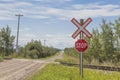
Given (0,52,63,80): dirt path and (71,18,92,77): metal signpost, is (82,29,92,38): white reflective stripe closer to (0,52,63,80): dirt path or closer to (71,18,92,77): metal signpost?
(71,18,92,77): metal signpost

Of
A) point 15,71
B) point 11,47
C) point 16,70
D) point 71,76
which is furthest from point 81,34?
point 11,47

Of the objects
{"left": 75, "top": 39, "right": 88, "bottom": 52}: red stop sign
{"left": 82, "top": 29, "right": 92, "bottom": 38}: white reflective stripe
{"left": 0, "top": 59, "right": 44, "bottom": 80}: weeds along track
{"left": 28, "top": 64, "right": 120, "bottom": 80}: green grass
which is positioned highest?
{"left": 82, "top": 29, "right": 92, "bottom": 38}: white reflective stripe

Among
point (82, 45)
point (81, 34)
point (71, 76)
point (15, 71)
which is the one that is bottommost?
point (15, 71)

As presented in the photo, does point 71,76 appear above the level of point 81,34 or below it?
below

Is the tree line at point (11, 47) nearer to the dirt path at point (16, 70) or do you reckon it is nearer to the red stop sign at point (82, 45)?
the dirt path at point (16, 70)

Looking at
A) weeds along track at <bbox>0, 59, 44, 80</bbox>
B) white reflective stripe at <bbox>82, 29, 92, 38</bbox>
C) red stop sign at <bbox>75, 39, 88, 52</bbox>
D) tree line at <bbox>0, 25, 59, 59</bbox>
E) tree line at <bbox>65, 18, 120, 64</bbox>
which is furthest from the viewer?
tree line at <bbox>0, 25, 59, 59</bbox>

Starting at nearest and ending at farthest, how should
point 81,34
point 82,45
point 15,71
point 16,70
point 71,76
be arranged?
point 82,45 < point 81,34 < point 71,76 < point 15,71 < point 16,70

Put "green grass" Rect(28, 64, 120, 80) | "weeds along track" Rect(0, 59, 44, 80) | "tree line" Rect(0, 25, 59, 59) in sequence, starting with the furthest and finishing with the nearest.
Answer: "tree line" Rect(0, 25, 59, 59) → "weeds along track" Rect(0, 59, 44, 80) → "green grass" Rect(28, 64, 120, 80)

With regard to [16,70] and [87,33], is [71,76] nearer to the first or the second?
[87,33]

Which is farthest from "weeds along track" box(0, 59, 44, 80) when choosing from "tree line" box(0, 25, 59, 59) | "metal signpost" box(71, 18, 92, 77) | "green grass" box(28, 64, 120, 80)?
"tree line" box(0, 25, 59, 59)

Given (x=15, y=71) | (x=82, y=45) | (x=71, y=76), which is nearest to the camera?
(x=82, y=45)

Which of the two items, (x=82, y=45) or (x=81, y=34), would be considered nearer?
(x=82, y=45)

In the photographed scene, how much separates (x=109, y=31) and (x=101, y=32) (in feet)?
6.67

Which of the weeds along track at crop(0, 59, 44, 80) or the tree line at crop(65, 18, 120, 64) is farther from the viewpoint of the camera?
the tree line at crop(65, 18, 120, 64)
